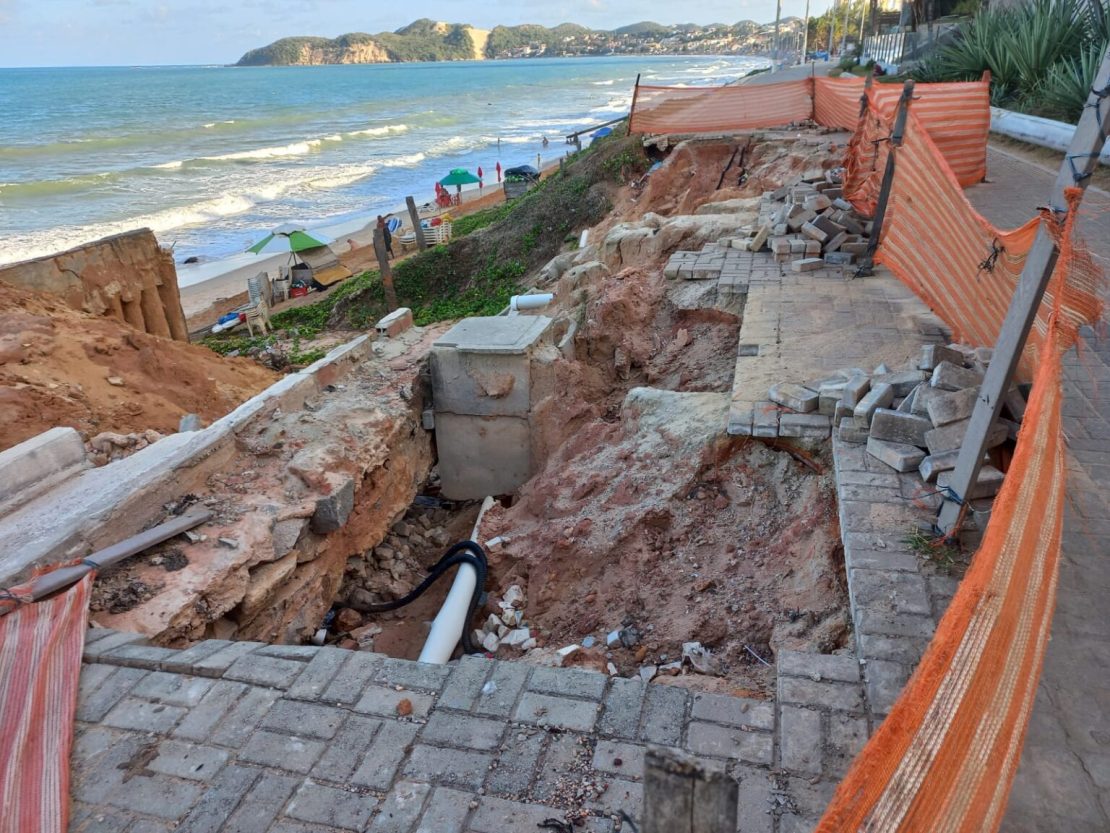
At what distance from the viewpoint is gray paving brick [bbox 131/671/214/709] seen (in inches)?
127

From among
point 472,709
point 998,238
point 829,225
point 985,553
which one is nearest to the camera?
point 985,553

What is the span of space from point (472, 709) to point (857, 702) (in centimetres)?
157

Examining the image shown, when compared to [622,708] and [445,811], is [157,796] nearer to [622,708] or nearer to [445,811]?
[445,811]

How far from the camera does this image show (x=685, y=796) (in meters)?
1.41

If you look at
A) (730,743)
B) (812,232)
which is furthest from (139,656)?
(812,232)

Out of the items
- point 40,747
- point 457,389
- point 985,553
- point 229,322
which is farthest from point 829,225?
point 229,322

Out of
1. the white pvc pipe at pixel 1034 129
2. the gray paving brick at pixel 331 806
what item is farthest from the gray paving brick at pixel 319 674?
the white pvc pipe at pixel 1034 129

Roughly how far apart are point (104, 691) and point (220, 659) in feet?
1.66

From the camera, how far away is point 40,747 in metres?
2.99

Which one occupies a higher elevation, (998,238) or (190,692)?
(998,238)

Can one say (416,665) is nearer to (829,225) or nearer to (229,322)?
(829,225)

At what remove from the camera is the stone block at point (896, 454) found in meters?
4.19

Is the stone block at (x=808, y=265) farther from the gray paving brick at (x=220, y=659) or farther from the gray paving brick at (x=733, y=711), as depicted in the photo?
the gray paving brick at (x=220, y=659)

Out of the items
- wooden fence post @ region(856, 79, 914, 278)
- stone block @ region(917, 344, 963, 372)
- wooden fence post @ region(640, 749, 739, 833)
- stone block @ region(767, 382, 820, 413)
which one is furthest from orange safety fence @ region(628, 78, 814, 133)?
wooden fence post @ region(640, 749, 739, 833)
